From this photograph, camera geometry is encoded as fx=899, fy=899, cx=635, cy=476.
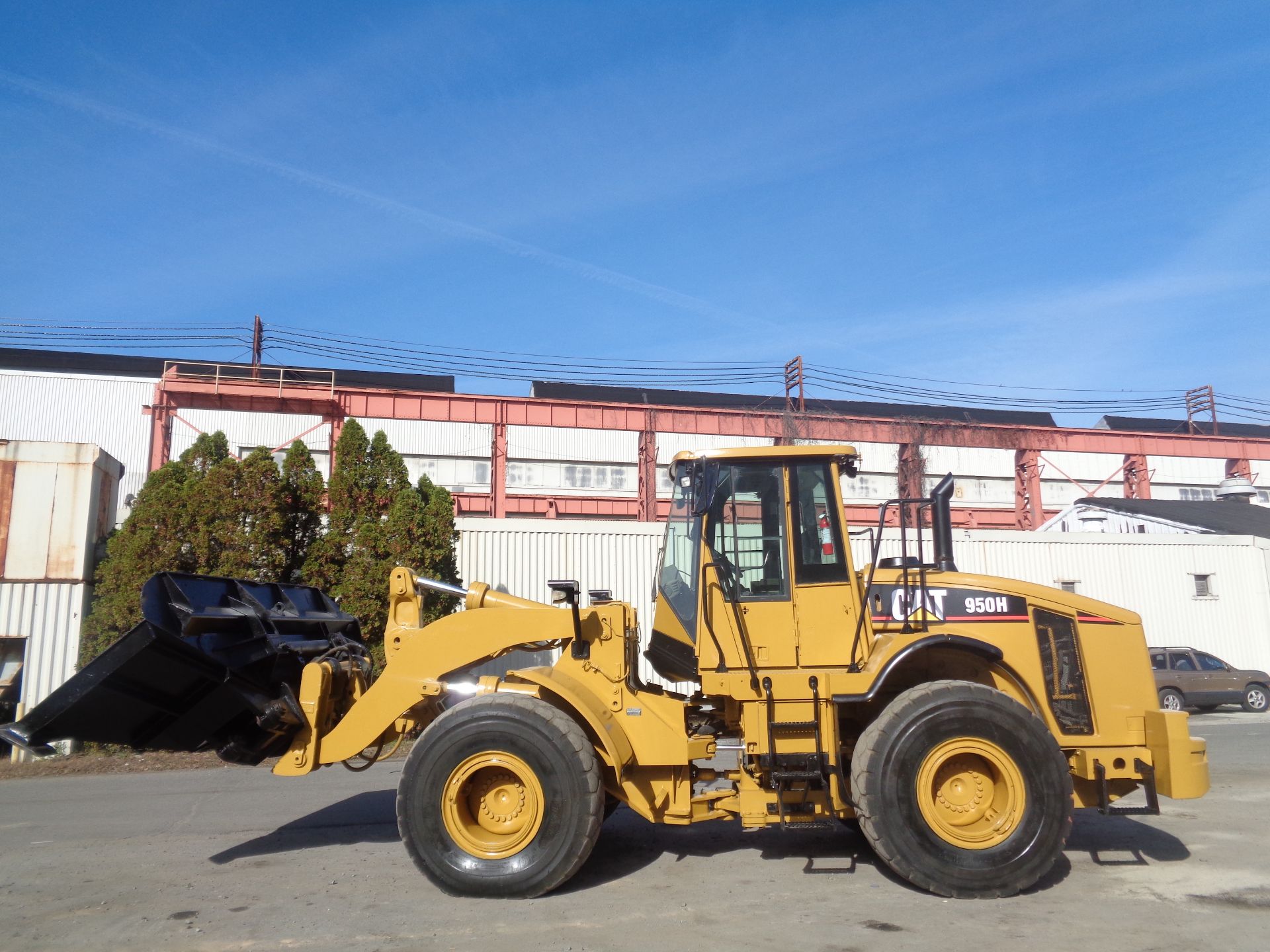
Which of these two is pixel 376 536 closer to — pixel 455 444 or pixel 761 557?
pixel 761 557

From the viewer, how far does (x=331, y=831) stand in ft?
23.8

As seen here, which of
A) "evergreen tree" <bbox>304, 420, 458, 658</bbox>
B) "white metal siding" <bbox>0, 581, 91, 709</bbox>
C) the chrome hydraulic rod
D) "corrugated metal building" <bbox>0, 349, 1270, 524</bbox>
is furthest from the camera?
"corrugated metal building" <bbox>0, 349, 1270, 524</bbox>

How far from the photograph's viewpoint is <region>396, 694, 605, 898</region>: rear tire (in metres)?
5.35

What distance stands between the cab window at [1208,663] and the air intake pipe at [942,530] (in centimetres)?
1538

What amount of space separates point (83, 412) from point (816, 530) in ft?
128

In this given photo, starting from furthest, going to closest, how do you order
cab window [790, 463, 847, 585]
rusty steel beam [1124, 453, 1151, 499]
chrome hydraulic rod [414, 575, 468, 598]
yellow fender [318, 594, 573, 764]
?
1. rusty steel beam [1124, 453, 1151, 499]
2. chrome hydraulic rod [414, 575, 468, 598]
3. yellow fender [318, 594, 573, 764]
4. cab window [790, 463, 847, 585]

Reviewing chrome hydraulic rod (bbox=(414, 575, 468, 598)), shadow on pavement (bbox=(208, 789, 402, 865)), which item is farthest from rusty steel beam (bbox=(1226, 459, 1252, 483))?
chrome hydraulic rod (bbox=(414, 575, 468, 598))

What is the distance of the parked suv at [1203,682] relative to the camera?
17797mm

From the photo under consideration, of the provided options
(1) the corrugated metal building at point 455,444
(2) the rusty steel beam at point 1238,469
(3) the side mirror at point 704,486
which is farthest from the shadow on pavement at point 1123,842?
(2) the rusty steel beam at point 1238,469

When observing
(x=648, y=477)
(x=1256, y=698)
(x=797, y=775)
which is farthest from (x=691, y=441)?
(x=797, y=775)

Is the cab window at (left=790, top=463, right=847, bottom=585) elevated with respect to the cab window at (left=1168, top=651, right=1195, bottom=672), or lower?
elevated

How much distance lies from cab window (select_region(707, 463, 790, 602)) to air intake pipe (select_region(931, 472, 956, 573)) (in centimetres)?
101

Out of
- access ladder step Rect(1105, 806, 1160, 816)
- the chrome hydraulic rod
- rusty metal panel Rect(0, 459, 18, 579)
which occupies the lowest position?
access ladder step Rect(1105, 806, 1160, 816)

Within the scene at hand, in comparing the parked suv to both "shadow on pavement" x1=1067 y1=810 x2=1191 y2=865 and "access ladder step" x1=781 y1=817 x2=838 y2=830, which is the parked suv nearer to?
"shadow on pavement" x1=1067 y1=810 x2=1191 y2=865
